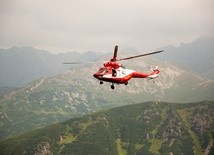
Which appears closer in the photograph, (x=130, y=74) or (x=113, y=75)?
(x=113, y=75)

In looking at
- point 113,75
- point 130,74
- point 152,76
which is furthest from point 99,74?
point 152,76

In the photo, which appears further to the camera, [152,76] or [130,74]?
[152,76]

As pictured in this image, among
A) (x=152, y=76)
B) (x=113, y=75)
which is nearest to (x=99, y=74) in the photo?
(x=113, y=75)

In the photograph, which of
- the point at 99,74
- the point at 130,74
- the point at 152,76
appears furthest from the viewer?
the point at 152,76

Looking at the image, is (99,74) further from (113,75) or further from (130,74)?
(130,74)

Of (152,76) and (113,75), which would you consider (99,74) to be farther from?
(152,76)

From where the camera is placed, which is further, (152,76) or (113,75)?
(152,76)

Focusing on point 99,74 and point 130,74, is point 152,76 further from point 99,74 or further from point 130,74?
point 99,74

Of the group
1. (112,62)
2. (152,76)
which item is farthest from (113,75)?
(152,76)

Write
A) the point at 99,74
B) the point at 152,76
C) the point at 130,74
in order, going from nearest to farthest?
the point at 99,74 < the point at 130,74 < the point at 152,76
